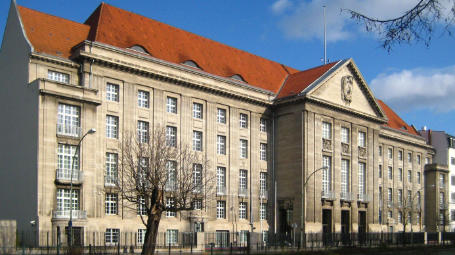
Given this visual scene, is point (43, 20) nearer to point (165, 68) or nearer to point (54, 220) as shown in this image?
point (165, 68)

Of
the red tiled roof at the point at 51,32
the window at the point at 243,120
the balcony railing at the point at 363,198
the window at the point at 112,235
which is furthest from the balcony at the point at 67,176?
the balcony railing at the point at 363,198

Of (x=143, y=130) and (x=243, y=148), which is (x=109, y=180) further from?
(x=243, y=148)

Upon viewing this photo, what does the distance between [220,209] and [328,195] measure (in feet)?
39.8

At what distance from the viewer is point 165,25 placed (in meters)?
54.8

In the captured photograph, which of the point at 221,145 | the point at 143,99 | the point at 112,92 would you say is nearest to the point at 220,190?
the point at 221,145

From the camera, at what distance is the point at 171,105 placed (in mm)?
48906

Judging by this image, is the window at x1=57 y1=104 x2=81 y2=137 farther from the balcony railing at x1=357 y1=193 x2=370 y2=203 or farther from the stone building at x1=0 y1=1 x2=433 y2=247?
the balcony railing at x1=357 y1=193 x2=370 y2=203

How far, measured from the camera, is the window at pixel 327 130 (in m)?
58.4

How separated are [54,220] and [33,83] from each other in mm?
9557

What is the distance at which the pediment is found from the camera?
189 ft

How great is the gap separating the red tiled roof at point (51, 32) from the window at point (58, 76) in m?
1.39

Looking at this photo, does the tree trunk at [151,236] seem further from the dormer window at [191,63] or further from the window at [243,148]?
the window at [243,148]

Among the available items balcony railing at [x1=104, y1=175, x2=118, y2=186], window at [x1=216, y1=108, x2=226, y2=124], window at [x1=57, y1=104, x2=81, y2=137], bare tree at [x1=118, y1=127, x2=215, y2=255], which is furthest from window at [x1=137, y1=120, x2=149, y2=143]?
window at [x1=216, y1=108, x2=226, y2=124]

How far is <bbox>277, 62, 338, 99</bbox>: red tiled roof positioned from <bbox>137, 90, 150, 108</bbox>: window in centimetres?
1623
